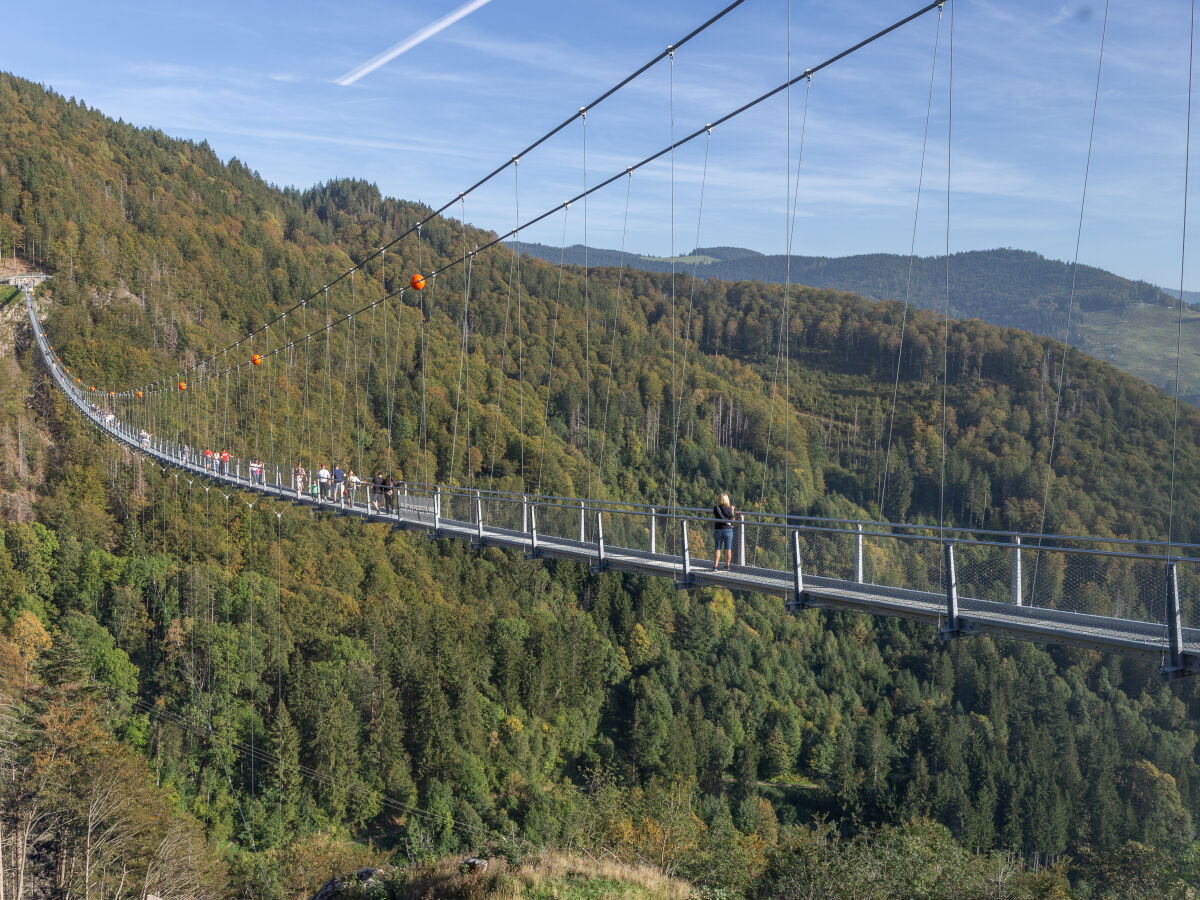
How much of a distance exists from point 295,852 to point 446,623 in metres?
27.8

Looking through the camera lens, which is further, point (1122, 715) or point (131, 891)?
point (1122, 715)

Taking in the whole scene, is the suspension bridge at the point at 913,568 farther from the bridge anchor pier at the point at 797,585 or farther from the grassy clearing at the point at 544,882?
the grassy clearing at the point at 544,882

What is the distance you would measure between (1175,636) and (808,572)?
4.28 meters

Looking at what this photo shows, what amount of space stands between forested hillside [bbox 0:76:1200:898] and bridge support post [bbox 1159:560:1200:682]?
17.4 metres

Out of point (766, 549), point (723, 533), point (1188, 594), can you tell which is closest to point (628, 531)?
point (723, 533)

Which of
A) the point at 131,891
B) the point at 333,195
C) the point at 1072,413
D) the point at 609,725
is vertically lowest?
the point at 609,725

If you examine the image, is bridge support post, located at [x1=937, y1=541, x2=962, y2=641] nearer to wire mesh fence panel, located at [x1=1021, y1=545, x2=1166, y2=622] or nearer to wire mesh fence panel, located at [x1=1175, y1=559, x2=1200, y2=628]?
wire mesh fence panel, located at [x1=1021, y1=545, x2=1166, y2=622]

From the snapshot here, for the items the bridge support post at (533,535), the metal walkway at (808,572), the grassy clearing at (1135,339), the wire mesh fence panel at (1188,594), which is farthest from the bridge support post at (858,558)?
the grassy clearing at (1135,339)

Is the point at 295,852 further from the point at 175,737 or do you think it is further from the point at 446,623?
the point at 446,623

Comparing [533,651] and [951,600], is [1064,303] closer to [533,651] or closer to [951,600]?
[533,651]

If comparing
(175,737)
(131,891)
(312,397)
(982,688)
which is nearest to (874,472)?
(982,688)

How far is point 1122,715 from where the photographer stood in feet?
175

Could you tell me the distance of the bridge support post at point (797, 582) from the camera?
11.1 m

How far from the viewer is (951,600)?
9484mm
